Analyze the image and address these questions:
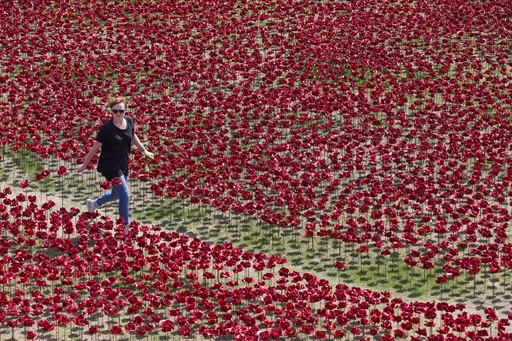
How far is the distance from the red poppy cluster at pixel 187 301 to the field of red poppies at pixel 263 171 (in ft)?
0.15

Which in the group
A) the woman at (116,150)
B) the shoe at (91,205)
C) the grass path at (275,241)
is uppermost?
the woman at (116,150)

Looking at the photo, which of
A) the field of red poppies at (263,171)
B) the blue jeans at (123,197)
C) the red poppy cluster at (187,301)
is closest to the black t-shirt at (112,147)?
the blue jeans at (123,197)

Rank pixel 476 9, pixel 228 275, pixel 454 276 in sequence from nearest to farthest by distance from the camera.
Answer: pixel 228 275, pixel 454 276, pixel 476 9

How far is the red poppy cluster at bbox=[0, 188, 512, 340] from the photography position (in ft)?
39.6

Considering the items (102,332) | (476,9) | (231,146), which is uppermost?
(476,9)

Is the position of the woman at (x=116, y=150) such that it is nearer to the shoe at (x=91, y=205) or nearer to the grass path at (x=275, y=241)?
the shoe at (x=91, y=205)

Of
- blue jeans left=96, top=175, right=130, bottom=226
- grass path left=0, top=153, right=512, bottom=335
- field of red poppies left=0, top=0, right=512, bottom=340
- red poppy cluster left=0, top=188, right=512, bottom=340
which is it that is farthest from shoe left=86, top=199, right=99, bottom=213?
grass path left=0, top=153, right=512, bottom=335

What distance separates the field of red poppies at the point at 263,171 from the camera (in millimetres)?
12945

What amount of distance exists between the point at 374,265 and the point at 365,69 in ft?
36.9

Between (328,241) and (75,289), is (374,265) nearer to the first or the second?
(328,241)

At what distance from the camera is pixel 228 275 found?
13.7m

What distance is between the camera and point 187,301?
40.8ft

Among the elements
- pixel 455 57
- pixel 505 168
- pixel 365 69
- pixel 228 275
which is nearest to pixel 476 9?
pixel 455 57

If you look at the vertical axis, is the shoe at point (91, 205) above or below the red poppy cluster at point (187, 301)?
above
